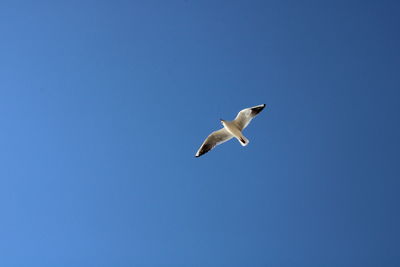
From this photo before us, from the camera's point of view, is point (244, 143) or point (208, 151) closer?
point (244, 143)

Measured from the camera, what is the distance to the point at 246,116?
1010 centimetres

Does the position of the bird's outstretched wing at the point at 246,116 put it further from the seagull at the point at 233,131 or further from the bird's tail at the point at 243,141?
the bird's tail at the point at 243,141

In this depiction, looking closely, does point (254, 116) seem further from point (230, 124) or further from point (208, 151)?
point (208, 151)

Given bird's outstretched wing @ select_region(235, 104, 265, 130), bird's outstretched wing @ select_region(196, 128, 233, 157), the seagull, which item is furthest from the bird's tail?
bird's outstretched wing @ select_region(196, 128, 233, 157)

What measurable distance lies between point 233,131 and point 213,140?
713mm

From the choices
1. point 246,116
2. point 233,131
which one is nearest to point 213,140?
point 233,131

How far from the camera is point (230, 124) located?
10031 millimetres

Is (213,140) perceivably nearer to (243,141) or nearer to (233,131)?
(233,131)

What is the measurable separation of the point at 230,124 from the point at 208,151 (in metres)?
0.93

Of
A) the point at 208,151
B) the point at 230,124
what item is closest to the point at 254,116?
the point at 230,124

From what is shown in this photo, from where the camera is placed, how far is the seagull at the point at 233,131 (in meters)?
9.94

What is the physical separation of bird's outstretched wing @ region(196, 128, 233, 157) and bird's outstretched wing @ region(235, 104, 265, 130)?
1.18ft

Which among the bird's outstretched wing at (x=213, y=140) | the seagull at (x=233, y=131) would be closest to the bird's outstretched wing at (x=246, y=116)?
the seagull at (x=233, y=131)

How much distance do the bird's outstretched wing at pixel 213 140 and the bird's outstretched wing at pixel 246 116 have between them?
360 millimetres
